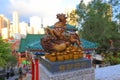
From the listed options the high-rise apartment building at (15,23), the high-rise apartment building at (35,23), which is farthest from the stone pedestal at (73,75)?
the high-rise apartment building at (15,23)

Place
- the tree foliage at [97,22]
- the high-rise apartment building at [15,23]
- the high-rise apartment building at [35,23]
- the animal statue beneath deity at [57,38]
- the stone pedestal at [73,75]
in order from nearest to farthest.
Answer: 1. the stone pedestal at [73,75]
2. the animal statue beneath deity at [57,38]
3. the tree foliage at [97,22]
4. the high-rise apartment building at [35,23]
5. the high-rise apartment building at [15,23]

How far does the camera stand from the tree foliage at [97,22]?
17.5 meters

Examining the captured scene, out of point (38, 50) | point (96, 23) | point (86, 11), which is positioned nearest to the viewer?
point (38, 50)

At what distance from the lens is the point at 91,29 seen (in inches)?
713

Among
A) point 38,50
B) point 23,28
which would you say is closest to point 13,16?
point 23,28

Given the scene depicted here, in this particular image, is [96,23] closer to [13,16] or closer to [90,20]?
[90,20]

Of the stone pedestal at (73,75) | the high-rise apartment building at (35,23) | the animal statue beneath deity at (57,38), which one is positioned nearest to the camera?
the stone pedestal at (73,75)

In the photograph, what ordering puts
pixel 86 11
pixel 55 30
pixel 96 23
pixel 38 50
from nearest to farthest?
pixel 55 30 → pixel 38 50 → pixel 96 23 → pixel 86 11

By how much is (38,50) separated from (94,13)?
970cm

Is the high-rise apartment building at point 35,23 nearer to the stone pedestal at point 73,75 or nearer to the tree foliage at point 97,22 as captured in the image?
the tree foliage at point 97,22

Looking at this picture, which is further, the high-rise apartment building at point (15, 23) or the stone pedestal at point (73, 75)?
the high-rise apartment building at point (15, 23)

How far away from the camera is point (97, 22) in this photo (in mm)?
17562

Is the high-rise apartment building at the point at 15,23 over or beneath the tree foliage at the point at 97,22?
over

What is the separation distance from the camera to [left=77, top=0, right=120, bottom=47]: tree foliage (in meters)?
17.5
